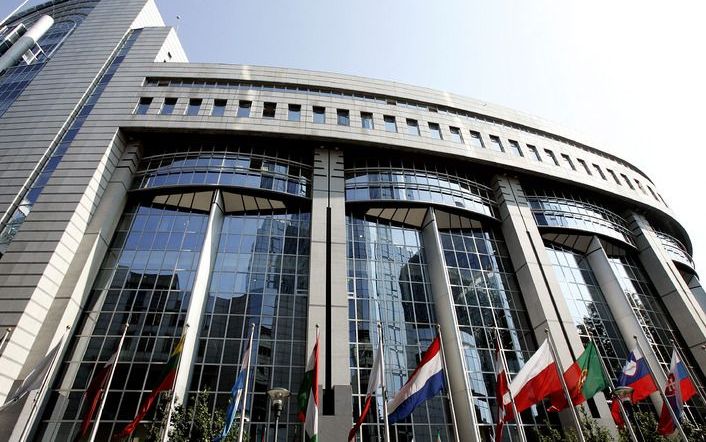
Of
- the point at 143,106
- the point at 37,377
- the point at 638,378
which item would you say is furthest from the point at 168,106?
the point at 638,378

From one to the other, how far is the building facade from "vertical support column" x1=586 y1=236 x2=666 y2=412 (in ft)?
0.56

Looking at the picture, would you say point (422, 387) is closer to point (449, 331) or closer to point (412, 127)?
point (449, 331)

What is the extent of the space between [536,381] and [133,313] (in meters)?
21.7

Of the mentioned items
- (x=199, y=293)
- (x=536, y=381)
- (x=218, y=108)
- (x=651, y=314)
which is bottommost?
(x=536, y=381)

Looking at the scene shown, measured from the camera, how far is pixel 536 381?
1434 centimetres

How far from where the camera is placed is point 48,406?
20.0m

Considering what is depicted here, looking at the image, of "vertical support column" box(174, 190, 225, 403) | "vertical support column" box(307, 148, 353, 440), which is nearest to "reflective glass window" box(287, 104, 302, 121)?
"vertical support column" box(307, 148, 353, 440)

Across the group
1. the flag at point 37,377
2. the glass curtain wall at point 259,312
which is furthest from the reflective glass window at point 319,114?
the flag at point 37,377

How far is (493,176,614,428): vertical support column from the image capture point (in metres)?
24.9

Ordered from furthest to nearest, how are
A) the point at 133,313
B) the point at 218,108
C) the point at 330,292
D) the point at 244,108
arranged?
the point at 244,108, the point at 218,108, the point at 330,292, the point at 133,313

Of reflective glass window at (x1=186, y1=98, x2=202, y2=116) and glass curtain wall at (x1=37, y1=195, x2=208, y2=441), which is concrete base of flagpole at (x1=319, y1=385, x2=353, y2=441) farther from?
reflective glass window at (x1=186, y1=98, x2=202, y2=116)

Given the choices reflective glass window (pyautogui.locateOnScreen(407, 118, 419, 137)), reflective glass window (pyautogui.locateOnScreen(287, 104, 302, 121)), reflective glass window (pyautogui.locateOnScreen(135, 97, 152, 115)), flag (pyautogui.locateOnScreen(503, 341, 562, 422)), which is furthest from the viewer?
reflective glass window (pyautogui.locateOnScreen(407, 118, 419, 137))

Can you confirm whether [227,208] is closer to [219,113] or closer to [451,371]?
[219,113]

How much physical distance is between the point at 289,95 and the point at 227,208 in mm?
11230
